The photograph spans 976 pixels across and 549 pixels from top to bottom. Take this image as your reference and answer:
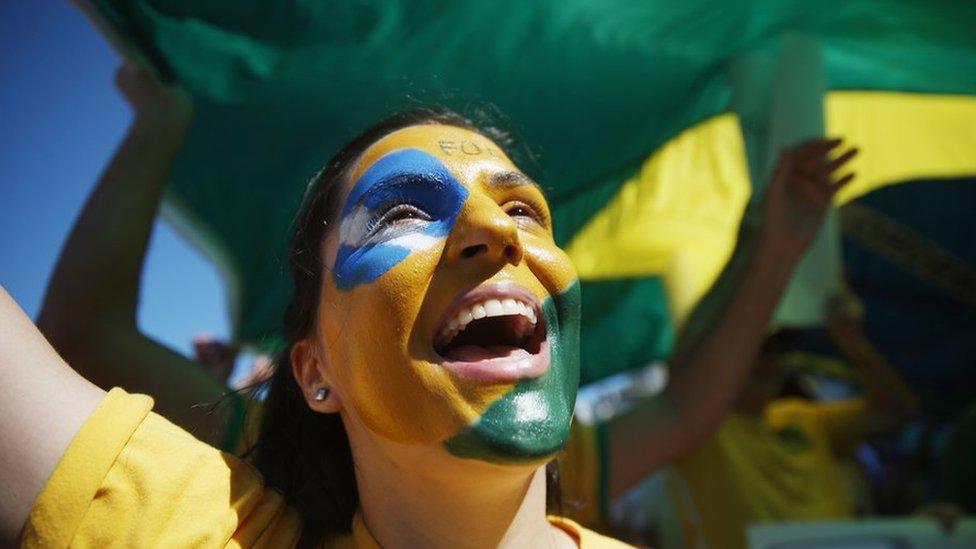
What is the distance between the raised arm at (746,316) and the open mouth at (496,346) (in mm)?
967

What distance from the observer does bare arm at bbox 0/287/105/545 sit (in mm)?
907

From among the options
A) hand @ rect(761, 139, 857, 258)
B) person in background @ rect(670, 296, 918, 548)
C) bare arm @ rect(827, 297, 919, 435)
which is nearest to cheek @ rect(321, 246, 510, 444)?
hand @ rect(761, 139, 857, 258)

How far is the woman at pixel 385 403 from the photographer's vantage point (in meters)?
0.94

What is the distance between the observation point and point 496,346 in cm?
110

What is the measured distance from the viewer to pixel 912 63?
89.7 inches

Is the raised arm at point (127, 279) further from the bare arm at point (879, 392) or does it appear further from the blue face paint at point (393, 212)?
the bare arm at point (879, 392)

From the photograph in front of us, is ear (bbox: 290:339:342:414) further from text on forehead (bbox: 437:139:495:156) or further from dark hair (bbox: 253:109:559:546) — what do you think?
text on forehead (bbox: 437:139:495:156)

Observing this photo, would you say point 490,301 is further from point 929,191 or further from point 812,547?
point 929,191

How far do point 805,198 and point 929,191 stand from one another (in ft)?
5.09

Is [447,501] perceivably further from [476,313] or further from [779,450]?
[779,450]

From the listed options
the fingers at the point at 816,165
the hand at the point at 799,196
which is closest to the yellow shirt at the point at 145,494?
the hand at the point at 799,196

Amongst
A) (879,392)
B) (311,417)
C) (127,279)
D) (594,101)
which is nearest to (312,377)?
(311,417)

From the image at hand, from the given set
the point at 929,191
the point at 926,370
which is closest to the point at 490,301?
the point at 929,191

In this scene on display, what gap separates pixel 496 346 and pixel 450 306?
12 centimetres
